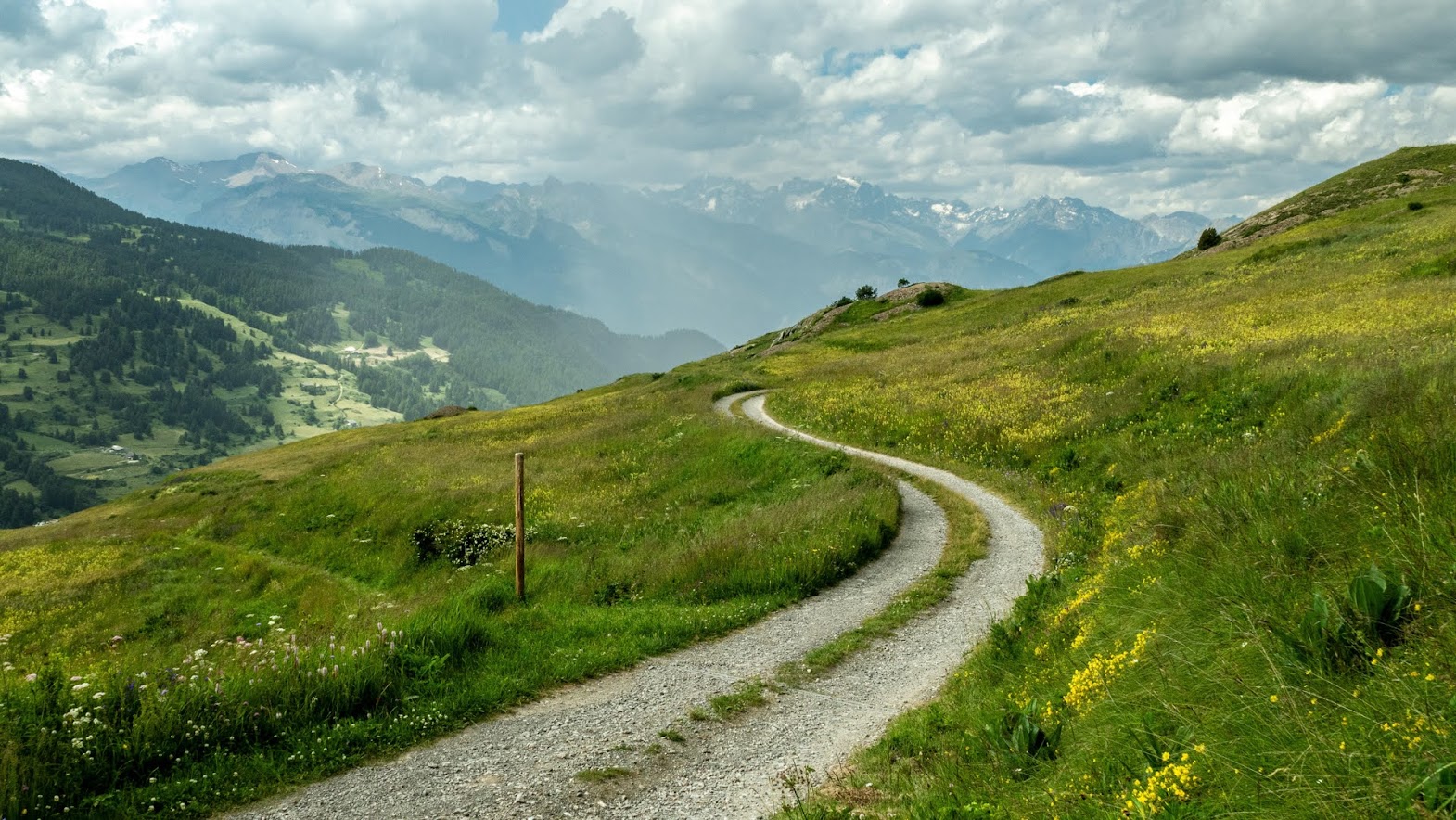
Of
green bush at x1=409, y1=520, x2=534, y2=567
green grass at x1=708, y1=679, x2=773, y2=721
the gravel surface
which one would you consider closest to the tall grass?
the gravel surface

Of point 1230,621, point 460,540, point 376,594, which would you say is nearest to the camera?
point 1230,621

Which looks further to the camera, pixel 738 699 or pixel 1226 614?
pixel 738 699

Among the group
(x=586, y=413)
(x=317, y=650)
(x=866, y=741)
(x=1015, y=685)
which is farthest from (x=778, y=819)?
(x=586, y=413)

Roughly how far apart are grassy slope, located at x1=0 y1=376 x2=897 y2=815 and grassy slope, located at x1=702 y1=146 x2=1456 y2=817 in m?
6.14

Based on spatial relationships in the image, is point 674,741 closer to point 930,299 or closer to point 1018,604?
point 1018,604

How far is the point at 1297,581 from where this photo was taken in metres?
6.22

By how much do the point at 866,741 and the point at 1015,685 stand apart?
80.2 inches

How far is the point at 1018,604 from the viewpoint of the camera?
39.9ft

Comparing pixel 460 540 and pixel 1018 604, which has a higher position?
pixel 1018 604

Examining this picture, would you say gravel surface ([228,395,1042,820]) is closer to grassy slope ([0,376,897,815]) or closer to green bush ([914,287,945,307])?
grassy slope ([0,376,897,815])

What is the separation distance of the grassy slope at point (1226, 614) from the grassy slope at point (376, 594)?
6136 millimetres

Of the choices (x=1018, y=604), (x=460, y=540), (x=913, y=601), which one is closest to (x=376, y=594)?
(x=460, y=540)

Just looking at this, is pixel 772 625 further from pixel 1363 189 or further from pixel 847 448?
pixel 1363 189

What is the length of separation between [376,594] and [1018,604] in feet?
78.6
